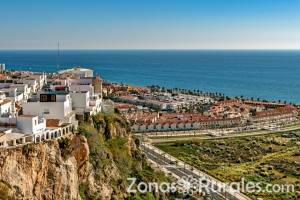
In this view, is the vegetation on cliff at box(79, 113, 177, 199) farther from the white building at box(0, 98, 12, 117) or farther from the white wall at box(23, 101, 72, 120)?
the white building at box(0, 98, 12, 117)

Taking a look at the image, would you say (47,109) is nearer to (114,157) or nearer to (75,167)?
(75,167)

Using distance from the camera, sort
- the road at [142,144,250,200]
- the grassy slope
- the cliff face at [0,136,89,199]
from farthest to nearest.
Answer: the grassy slope → the road at [142,144,250,200] → the cliff face at [0,136,89,199]

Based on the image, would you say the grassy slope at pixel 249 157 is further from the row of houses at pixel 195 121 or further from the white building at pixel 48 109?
the white building at pixel 48 109

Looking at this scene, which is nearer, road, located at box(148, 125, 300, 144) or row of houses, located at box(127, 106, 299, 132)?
road, located at box(148, 125, 300, 144)

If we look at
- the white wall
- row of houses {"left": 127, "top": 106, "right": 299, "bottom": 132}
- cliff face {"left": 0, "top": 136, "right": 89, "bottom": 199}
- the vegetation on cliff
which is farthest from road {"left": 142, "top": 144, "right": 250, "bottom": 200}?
cliff face {"left": 0, "top": 136, "right": 89, "bottom": 199}

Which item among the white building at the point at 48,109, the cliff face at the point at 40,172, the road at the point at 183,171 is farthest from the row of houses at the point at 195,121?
the cliff face at the point at 40,172

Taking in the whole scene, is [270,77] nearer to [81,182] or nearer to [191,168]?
[191,168]

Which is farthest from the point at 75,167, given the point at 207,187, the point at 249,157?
the point at 249,157
